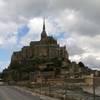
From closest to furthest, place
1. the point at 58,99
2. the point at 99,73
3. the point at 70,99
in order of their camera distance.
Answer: the point at 70,99 → the point at 58,99 → the point at 99,73

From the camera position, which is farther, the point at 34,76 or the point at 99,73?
the point at 34,76

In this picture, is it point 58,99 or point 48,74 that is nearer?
point 58,99

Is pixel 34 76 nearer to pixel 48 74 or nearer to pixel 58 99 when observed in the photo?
pixel 48 74

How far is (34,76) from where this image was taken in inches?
7840

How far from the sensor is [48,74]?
195500 millimetres

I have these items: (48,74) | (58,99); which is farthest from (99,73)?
(58,99)

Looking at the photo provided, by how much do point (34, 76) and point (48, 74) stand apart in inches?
353

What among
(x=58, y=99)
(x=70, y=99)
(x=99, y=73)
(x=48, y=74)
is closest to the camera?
(x=70, y=99)

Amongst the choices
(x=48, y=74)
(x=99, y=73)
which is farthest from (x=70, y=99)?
(x=48, y=74)

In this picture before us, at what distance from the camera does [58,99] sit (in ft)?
109

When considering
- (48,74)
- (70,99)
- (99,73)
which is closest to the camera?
(70,99)

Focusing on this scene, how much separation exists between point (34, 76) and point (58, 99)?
16649 cm

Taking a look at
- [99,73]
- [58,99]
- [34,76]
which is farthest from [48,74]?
[58,99]

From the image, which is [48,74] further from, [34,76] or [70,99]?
[70,99]
